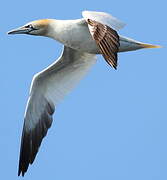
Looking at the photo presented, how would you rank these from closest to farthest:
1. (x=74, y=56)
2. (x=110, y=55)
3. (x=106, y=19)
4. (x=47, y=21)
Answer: (x=110, y=55), (x=106, y=19), (x=47, y=21), (x=74, y=56)

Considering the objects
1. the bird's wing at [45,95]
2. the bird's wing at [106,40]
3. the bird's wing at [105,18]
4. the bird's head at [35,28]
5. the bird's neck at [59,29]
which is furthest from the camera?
the bird's wing at [45,95]

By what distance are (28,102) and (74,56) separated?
1.44m

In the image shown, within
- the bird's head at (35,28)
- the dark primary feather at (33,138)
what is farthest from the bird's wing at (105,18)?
the dark primary feather at (33,138)

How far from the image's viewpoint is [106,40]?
13656 mm

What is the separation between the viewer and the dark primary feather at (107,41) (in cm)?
1342

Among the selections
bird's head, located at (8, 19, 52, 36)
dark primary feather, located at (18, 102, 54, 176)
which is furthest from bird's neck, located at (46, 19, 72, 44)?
dark primary feather, located at (18, 102, 54, 176)

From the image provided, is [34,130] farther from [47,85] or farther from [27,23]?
[27,23]

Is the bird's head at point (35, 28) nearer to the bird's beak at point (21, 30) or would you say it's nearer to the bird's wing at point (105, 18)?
the bird's beak at point (21, 30)

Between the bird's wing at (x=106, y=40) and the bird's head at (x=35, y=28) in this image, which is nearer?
the bird's wing at (x=106, y=40)

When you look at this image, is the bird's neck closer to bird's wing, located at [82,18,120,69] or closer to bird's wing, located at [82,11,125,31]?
bird's wing, located at [82,11,125,31]

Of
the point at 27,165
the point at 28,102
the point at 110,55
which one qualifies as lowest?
the point at 27,165

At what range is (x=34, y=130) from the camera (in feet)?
60.3

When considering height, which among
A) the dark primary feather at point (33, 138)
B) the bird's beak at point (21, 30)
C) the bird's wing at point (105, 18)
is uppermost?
the bird's wing at point (105, 18)

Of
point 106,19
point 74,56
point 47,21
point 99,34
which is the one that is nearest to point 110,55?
point 99,34
